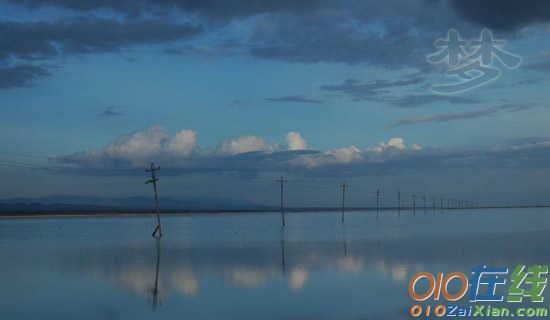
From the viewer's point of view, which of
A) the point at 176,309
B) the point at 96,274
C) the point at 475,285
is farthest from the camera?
the point at 96,274

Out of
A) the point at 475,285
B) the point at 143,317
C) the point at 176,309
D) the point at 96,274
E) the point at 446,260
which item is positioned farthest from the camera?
Answer: the point at 446,260

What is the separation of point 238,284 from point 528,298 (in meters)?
11.6

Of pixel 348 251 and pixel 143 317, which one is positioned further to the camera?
pixel 348 251

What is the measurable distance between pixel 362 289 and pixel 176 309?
7715 mm

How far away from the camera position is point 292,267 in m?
31.0

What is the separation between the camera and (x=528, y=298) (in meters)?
20.6

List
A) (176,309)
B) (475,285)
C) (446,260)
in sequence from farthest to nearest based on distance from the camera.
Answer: (446,260) < (475,285) < (176,309)

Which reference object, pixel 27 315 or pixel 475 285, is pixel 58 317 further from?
pixel 475 285

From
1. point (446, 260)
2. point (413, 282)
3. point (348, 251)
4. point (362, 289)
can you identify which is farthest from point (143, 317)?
point (348, 251)

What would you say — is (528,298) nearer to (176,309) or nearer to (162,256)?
(176,309)

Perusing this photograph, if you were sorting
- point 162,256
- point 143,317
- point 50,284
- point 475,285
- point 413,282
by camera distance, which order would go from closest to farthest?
point 143,317 → point 475,285 → point 413,282 → point 50,284 → point 162,256

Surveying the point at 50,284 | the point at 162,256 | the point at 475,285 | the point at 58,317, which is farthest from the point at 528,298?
the point at 162,256

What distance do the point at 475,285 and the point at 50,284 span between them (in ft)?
60.2

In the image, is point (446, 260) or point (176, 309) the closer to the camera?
point (176, 309)
